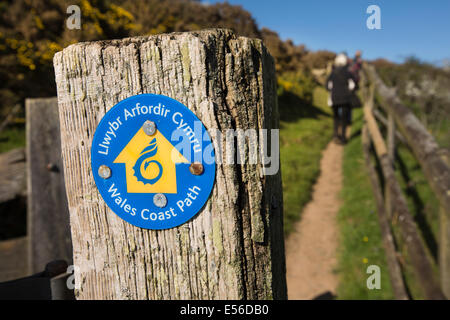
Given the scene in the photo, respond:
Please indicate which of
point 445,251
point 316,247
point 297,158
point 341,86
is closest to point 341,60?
point 341,86

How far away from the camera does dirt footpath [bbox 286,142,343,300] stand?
3.56 meters

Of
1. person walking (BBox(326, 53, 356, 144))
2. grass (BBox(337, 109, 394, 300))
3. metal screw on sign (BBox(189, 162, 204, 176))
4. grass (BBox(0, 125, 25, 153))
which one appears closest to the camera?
metal screw on sign (BBox(189, 162, 204, 176))

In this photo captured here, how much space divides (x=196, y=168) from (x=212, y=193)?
0.27 feet

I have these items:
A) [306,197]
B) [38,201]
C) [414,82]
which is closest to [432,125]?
[414,82]

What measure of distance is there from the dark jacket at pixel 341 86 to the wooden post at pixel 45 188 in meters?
5.74

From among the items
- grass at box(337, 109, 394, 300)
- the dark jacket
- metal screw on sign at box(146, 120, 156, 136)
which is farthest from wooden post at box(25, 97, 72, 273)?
the dark jacket

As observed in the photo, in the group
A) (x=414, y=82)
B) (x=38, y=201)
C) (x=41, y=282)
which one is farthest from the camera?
(x=414, y=82)

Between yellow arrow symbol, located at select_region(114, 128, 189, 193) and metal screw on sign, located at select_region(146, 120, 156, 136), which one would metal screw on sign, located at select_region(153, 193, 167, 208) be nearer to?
→ yellow arrow symbol, located at select_region(114, 128, 189, 193)

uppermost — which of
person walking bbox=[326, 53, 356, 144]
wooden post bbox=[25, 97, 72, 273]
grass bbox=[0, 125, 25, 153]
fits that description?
person walking bbox=[326, 53, 356, 144]

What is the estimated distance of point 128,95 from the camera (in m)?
0.89

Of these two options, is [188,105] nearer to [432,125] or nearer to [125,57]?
[125,57]

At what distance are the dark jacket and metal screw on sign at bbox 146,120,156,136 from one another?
6453mm
